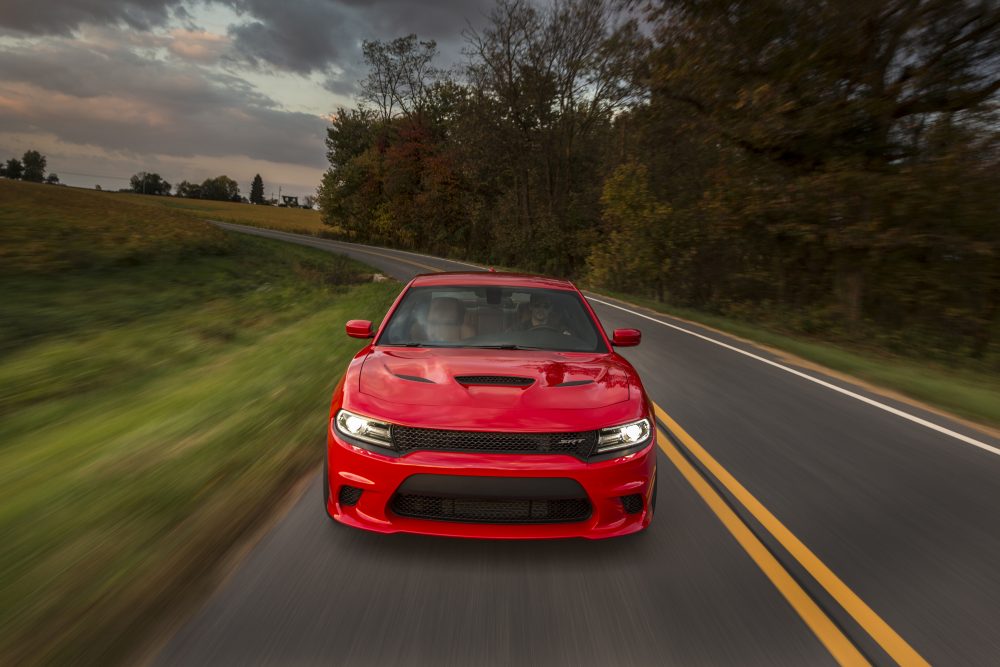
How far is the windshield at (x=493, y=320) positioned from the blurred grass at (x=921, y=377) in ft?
17.7

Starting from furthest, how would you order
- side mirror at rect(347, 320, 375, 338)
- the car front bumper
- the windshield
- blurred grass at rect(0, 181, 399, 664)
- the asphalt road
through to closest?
side mirror at rect(347, 320, 375, 338)
the windshield
the car front bumper
blurred grass at rect(0, 181, 399, 664)
the asphalt road

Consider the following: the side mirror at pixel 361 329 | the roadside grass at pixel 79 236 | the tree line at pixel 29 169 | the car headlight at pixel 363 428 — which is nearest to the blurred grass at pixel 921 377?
the side mirror at pixel 361 329

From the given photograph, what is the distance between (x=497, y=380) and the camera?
375 centimetres

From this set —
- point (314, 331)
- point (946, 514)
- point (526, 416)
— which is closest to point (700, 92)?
point (314, 331)

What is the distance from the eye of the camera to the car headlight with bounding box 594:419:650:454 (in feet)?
11.4

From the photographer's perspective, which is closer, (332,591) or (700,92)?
(332,591)

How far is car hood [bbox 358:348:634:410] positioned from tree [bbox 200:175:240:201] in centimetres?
14986

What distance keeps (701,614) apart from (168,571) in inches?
97.7

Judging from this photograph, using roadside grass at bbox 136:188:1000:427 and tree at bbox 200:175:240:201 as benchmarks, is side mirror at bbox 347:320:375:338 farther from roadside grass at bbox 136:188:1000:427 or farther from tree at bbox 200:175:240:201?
tree at bbox 200:175:240:201

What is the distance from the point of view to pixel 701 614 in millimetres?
3062

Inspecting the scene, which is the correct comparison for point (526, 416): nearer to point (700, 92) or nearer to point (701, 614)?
point (701, 614)

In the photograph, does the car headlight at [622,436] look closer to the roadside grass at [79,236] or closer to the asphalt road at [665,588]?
the asphalt road at [665,588]

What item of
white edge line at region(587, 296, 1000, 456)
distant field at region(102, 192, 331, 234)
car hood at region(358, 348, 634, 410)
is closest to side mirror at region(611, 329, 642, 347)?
car hood at region(358, 348, 634, 410)

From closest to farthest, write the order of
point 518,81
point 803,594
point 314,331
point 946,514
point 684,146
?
point 803,594, point 946,514, point 314,331, point 684,146, point 518,81
